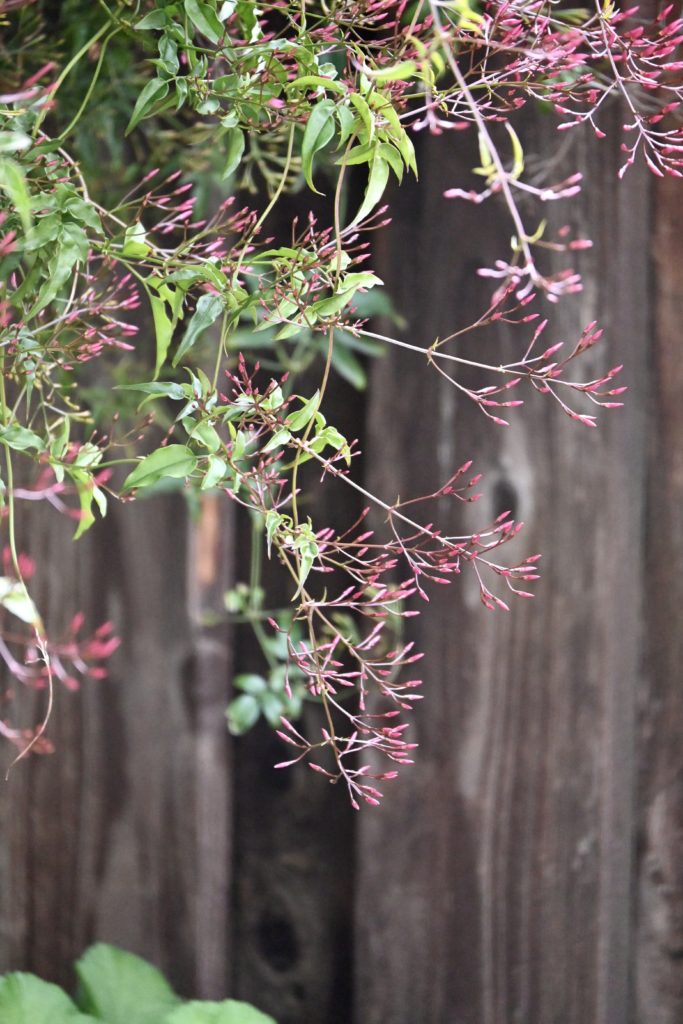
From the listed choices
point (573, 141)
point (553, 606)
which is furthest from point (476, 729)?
point (573, 141)

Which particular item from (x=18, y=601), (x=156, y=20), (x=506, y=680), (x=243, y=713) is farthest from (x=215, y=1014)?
(x=156, y=20)

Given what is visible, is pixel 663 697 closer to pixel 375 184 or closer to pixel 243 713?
pixel 243 713

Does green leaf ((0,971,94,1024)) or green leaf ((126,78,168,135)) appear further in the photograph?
green leaf ((0,971,94,1024))

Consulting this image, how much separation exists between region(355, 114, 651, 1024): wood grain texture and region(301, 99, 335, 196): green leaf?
570 mm

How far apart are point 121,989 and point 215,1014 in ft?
0.46

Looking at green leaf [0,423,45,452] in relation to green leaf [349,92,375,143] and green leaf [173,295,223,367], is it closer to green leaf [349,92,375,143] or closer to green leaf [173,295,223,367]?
green leaf [173,295,223,367]

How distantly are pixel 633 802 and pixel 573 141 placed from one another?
69cm

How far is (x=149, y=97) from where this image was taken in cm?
46

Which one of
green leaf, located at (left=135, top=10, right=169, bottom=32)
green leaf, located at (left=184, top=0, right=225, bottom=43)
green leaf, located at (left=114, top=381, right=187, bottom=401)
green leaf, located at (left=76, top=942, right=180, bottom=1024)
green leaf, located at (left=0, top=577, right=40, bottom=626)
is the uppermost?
green leaf, located at (left=135, top=10, right=169, bottom=32)

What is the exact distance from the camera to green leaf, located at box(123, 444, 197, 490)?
1.35 feet

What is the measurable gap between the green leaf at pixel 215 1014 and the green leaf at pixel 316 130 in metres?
0.67

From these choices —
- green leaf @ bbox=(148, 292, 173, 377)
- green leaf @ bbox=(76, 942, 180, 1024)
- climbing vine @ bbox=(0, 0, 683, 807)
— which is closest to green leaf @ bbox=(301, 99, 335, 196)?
climbing vine @ bbox=(0, 0, 683, 807)

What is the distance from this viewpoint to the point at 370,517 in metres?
0.98

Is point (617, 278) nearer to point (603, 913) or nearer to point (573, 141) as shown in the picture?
point (573, 141)
